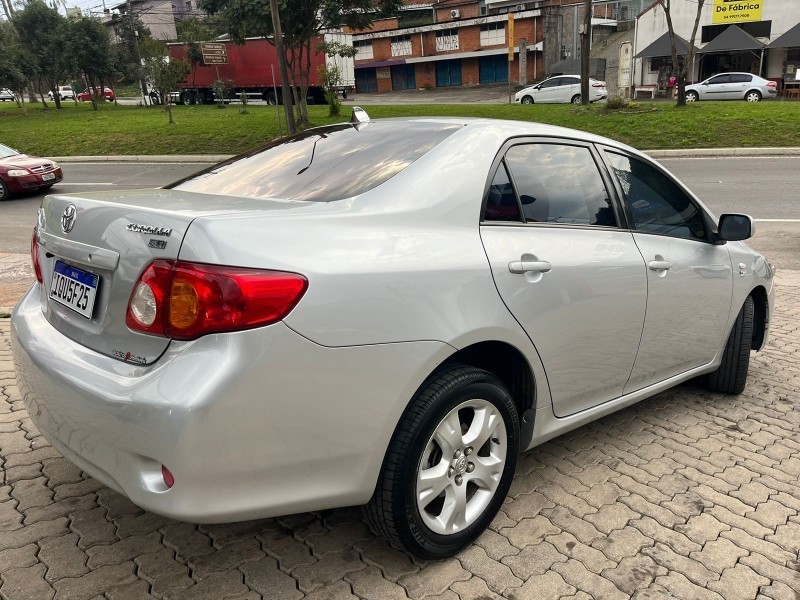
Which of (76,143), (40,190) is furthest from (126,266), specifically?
(76,143)

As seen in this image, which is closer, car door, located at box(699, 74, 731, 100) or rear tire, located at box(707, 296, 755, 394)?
rear tire, located at box(707, 296, 755, 394)

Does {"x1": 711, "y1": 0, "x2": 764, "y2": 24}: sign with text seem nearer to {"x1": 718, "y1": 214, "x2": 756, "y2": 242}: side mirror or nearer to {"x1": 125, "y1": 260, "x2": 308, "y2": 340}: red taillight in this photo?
{"x1": 718, "y1": 214, "x2": 756, "y2": 242}: side mirror

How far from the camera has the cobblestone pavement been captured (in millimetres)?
2324

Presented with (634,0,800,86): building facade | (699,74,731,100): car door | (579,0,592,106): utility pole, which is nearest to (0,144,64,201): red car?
(579,0,592,106): utility pole

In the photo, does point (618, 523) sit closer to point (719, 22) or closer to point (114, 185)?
point (114, 185)

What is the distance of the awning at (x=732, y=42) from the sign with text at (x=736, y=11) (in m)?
0.66

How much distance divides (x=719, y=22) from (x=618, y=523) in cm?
4326

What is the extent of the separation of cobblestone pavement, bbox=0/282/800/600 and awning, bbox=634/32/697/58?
131 ft

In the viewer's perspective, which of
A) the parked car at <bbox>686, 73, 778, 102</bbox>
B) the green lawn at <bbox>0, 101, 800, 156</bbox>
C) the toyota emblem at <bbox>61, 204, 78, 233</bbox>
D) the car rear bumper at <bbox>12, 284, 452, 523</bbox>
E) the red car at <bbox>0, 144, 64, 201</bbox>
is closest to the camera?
the car rear bumper at <bbox>12, 284, 452, 523</bbox>

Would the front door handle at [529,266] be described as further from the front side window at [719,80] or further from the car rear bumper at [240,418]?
the front side window at [719,80]

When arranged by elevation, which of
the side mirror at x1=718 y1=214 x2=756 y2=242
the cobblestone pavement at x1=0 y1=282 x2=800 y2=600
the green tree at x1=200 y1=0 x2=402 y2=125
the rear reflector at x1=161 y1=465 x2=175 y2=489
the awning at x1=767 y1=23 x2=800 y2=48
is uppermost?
the green tree at x1=200 y1=0 x2=402 y2=125

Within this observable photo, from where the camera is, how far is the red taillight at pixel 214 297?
1.88 meters

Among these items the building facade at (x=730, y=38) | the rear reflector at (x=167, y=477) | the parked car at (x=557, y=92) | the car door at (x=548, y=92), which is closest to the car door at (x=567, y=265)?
the rear reflector at (x=167, y=477)

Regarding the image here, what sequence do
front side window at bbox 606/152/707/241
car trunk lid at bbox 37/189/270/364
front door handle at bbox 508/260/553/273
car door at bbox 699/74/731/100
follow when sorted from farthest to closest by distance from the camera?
car door at bbox 699/74/731/100 → front side window at bbox 606/152/707/241 → front door handle at bbox 508/260/553/273 → car trunk lid at bbox 37/189/270/364
